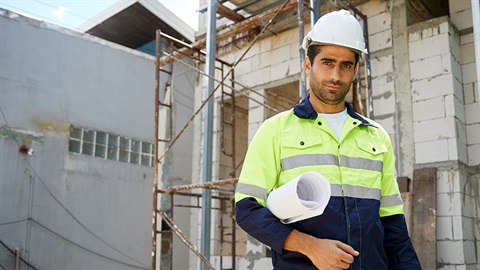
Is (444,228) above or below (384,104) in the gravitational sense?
below

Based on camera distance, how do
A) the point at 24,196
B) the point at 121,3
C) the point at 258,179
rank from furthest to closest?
the point at 121,3 → the point at 24,196 → the point at 258,179

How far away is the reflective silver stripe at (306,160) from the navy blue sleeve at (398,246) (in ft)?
1.18

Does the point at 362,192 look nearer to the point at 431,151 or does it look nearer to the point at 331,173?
the point at 331,173

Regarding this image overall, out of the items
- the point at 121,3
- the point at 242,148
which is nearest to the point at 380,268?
the point at 242,148

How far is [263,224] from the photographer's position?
154 cm

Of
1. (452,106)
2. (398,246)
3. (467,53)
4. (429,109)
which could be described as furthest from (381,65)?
(398,246)

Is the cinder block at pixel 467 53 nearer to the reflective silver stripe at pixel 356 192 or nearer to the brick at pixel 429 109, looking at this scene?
the brick at pixel 429 109

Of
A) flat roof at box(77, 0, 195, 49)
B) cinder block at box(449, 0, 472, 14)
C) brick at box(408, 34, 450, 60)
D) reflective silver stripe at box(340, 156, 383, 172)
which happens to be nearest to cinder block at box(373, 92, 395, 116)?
brick at box(408, 34, 450, 60)

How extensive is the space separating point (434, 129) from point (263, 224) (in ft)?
16.9

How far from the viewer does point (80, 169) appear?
33.3ft

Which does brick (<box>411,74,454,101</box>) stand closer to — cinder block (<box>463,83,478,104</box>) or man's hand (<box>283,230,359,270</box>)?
cinder block (<box>463,83,478,104</box>)

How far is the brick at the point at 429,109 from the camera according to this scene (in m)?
6.09

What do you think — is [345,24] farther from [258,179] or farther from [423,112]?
[423,112]

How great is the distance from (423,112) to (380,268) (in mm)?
4991
